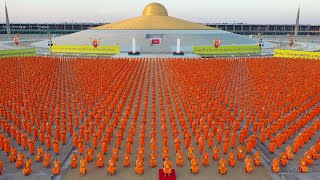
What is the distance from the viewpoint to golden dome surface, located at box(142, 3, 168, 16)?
8244 centimetres

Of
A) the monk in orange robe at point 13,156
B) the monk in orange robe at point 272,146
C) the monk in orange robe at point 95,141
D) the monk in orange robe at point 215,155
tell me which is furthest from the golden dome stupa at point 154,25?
the monk in orange robe at point 13,156

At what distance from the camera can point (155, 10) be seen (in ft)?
271

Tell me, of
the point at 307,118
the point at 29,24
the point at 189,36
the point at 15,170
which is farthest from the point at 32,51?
the point at 29,24

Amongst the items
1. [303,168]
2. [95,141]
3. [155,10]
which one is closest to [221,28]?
[155,10]

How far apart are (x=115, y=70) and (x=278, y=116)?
18.8 metres

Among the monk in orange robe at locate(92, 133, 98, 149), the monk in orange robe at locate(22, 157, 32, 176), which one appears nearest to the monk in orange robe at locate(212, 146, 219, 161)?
the monk in orange robe at locate(92, 133, 98, 149)

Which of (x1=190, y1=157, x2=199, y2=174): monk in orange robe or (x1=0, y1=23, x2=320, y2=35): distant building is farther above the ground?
(x1=0, y1=23, x2=320, y2=35): distant building

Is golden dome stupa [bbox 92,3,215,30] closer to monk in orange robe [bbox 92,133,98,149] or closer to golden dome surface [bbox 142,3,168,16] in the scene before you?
golden dome surface [bbox 142,3,168,16]

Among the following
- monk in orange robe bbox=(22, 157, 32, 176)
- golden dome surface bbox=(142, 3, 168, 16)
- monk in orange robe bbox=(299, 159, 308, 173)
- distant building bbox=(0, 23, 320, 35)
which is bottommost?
monk in orange robe bbox=(299, 159, 308, 173)

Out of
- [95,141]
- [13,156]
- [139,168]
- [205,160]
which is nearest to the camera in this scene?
[139,168]

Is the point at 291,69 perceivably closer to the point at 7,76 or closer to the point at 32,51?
the point at 7,76

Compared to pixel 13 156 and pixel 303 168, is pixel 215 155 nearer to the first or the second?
pixel 303 168

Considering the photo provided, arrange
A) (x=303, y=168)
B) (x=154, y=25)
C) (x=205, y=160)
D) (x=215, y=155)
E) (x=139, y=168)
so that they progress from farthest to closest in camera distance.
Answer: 1. (x=154, y=25)
2. (x=215, y=155)
3. (x=205, y=160)
4. (x=303, y=168)
5. (x=139, y=168)

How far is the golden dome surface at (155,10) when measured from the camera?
270 ft
